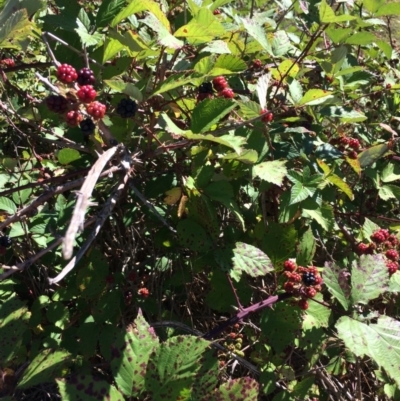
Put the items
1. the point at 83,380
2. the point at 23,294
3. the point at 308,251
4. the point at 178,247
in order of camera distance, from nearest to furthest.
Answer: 1. the point at 83,380
2. the point at 308,251
3. the point at 178,247
4. the point at 23,294

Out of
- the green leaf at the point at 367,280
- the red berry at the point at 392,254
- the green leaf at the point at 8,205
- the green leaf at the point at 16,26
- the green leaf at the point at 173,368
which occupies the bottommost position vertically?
the red berry at the point at 392,254

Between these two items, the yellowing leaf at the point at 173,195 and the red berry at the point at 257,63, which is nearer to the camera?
the yellowing leaf at the point at 173,195

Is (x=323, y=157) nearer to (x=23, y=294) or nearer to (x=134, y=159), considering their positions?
(x=134, y=159)

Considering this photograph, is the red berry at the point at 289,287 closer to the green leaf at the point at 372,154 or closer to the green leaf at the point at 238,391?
the green leaf at the point at 238,391

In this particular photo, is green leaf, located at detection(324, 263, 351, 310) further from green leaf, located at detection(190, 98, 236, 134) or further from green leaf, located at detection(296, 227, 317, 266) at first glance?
green leaf, located at detection(190, 98, 236, 134)

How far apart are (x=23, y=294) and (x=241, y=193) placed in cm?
87

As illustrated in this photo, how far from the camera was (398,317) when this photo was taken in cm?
175

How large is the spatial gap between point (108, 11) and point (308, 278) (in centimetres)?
88

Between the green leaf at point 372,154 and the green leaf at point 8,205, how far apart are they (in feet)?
3.86

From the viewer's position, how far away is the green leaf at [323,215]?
4.63ft

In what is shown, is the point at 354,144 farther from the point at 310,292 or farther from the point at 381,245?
the point at 310,292

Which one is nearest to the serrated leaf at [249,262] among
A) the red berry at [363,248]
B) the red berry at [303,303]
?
the red berry at [303,303]

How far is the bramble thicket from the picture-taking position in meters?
1.07

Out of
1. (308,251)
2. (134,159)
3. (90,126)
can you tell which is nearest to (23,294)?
(134,159)
